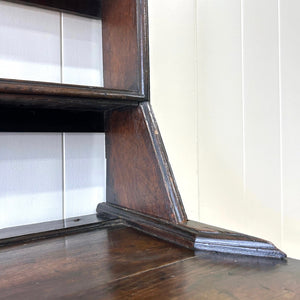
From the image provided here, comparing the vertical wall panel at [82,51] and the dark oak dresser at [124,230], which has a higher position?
the vertical wall panel at [82,51]

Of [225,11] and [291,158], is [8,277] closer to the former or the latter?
[291,158]

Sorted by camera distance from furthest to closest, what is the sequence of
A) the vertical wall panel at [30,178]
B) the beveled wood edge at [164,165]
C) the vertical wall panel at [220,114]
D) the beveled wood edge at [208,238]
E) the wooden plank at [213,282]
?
the vertical wall panel at [220,114]
the vertical wall panel at [30,178]
the beveled wood edge at [164,165]
the beveled wood edge at [208,238]
the wooden plank at [213,282]

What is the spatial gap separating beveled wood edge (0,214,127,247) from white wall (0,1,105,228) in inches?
2.0

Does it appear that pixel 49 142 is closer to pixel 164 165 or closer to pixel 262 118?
pixel 164 165

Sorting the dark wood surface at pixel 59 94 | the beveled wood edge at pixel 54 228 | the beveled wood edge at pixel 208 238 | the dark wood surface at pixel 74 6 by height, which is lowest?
the beveled wood edge at pixel 54 228

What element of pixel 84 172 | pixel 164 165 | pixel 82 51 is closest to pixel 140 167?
pixel 164 165

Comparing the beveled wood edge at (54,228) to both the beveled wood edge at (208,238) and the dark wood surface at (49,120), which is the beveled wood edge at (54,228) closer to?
the beveled wood edge at (208,238)

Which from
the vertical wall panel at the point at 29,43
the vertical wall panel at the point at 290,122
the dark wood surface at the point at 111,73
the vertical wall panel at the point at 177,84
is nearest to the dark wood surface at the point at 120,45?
the dark wood surface at the point at 111,73

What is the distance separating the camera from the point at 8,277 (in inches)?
16.9

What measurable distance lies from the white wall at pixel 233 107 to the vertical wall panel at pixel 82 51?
0.18 metres

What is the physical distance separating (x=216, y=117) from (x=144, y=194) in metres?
0.35

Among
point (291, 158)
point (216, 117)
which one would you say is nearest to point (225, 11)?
point (216, 117)

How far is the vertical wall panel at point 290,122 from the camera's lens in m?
0.72

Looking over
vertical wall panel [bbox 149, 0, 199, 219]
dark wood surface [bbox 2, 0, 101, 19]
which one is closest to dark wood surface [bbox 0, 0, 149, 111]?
dark wood surface [bbox 2, 0, 101, 19]
